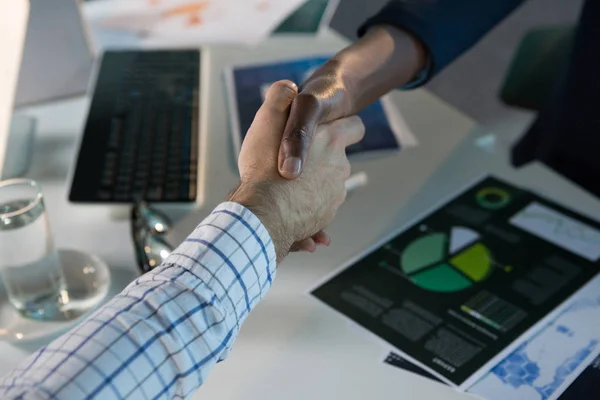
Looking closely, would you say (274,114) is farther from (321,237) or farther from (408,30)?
(408,30)

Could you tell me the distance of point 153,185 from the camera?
1.03 metres

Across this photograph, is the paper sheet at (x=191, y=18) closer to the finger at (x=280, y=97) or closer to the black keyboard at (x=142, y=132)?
the black keyboard at (x=142, y=132)

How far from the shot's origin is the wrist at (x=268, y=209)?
78 centimetres

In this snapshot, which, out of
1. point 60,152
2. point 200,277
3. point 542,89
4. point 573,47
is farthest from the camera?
point 542,89

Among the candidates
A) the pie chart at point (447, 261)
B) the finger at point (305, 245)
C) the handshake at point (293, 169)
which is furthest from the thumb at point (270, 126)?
the pie chart at point (447, 261)

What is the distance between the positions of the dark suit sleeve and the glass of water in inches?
23.9

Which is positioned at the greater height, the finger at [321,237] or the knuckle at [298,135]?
the knuckle at [298,135]

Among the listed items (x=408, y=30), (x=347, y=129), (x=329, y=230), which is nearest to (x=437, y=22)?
(x=408, y=30)

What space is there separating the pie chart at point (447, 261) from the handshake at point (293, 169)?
0.12 meters

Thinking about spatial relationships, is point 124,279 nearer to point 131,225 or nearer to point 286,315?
point 131,225

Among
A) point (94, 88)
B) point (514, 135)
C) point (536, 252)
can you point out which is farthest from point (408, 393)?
point (94, 88)

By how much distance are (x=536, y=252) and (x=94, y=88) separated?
82 centimetres

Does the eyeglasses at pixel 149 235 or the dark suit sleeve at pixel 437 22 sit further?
the dark suit sleeve at pixel 437 22

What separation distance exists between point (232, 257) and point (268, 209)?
89 mm
